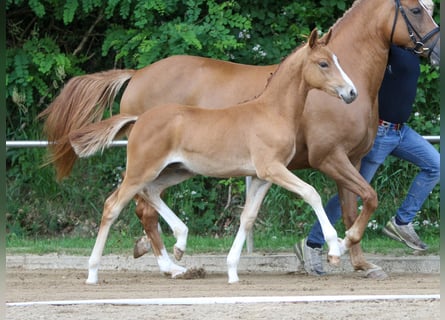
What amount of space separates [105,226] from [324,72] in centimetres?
204

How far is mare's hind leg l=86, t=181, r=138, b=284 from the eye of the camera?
7.38 metres

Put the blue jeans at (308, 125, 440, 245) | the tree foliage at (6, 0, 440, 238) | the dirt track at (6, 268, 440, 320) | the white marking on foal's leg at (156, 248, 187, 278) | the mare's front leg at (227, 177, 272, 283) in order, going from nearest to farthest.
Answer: the dirt track at (6, 268, 440, 320), the mare's front leg at (227, 177, 272, 283), the white marking on foal's leg at (156, 248, 187, 278), the blue jeans at (308, 125, 440, 245), the tree foliage at (6, 0, 440, 238)

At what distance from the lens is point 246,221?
7.41 m

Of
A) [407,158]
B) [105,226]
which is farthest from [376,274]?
[105,226]

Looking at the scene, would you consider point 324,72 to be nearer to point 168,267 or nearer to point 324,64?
point 324,64

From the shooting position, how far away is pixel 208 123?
290 inches

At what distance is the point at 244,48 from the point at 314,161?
3478mm

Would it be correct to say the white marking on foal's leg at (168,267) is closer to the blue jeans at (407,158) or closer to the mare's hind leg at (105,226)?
the mare's hind leg at (105,226)

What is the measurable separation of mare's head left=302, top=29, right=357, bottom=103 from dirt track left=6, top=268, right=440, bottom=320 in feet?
4.71

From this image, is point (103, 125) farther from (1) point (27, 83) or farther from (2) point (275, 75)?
(1) point (27, 83)

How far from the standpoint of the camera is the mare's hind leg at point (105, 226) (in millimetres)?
7379

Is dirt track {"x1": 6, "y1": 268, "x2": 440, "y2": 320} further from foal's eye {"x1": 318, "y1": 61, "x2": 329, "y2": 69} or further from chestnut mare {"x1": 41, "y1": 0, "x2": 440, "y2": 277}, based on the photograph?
foal's eye {"x1": 318, "y1": 61, "x2": 329, "y2": 69}

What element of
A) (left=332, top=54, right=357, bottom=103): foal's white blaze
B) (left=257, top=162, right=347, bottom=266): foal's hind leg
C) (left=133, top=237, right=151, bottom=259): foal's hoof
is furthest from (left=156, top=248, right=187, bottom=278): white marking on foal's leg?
(left=332, top=54, right=357, bottom=103): foal's white blaze

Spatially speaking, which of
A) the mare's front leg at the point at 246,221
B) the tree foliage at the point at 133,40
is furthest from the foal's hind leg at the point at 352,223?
the tree foliage at the point at 133,40
